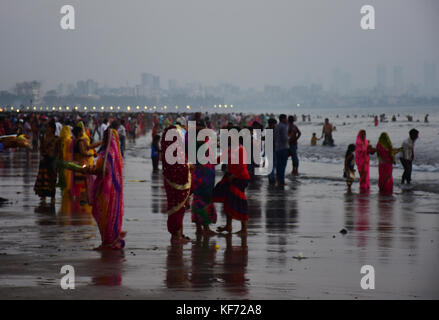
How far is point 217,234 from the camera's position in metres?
11.7

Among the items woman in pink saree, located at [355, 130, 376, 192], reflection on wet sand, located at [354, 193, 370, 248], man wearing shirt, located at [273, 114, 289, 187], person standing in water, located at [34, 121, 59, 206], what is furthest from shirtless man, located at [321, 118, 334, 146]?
person standing in water, located at [34, 121, 59, 206]

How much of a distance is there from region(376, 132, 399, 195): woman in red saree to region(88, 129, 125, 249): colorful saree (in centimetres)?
938

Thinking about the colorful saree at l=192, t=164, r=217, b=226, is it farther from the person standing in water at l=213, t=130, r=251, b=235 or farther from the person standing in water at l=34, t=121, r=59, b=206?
the person standing in water at l=34, t=121, r=59, b=206

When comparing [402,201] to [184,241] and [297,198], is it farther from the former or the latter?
[184,241]

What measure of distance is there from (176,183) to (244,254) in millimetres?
1724

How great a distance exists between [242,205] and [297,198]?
542 cm

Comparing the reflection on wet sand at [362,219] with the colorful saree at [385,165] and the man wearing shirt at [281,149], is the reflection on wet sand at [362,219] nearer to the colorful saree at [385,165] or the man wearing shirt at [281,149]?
the colorful saree at [385,165]

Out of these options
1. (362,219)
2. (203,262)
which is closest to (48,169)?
(362,219)

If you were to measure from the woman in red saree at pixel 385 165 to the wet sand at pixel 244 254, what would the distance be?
4.52 feet

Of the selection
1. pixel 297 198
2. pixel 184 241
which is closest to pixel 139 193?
pixel 297 198

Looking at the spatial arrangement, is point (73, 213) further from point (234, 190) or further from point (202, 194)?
point (234, 190)

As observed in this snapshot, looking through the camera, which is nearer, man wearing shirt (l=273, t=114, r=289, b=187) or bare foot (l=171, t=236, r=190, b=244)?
bare foot (l=171, t=236, r=190, b=244)

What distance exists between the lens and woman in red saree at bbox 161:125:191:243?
35.4 ft

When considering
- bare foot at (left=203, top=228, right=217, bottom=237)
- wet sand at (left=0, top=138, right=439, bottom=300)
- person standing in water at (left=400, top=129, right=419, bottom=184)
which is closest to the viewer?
wet sand at (left=0, top=138, right=439, bottom=300)
